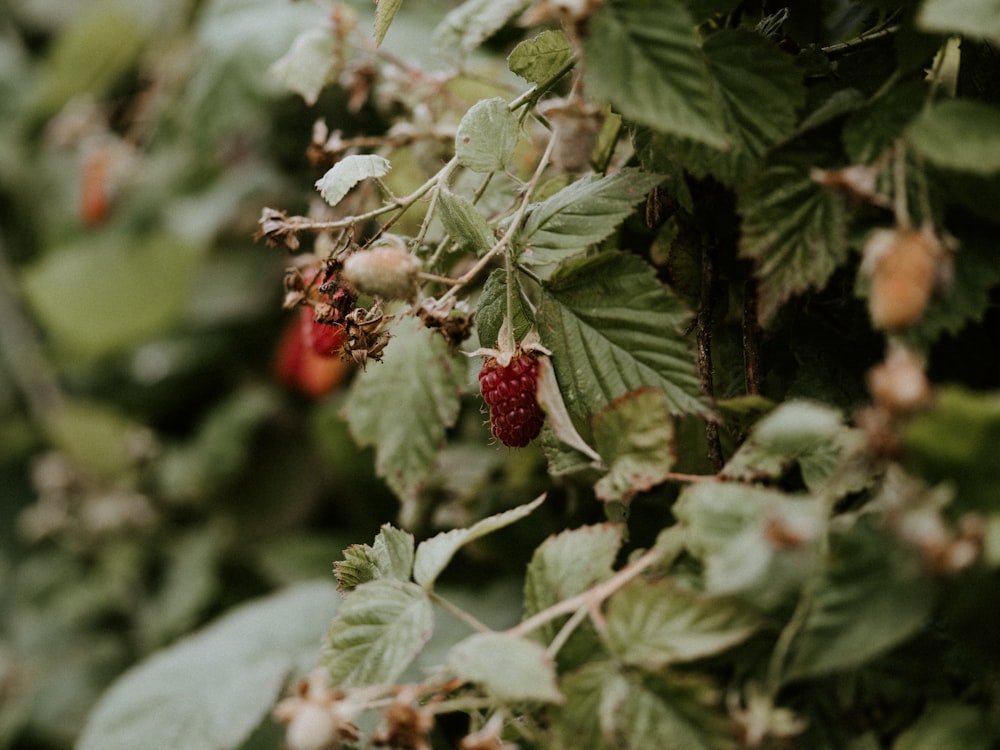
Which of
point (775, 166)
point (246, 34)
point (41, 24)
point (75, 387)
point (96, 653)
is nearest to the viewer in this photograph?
point (775, 166)

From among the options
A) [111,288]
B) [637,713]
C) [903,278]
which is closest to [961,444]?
[903,278]

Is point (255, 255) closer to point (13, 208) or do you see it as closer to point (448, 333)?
point (13, 208)

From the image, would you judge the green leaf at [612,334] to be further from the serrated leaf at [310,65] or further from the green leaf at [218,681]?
the green leaf at [218,681]

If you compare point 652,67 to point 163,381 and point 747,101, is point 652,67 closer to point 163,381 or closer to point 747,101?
point 747,101

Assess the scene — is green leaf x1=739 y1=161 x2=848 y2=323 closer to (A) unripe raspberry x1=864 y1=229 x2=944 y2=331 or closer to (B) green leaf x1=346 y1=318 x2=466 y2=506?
(A) unripe raspberry x1=864 y1=229 x2=944 y2=331

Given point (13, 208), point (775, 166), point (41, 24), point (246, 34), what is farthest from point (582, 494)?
point (41, 24)

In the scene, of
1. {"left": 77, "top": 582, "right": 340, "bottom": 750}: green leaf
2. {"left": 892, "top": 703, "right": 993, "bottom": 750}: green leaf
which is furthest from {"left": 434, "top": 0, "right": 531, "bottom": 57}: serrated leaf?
{"left": 77, "top": 582, "right": 340, "bottom": 750}: green leaf

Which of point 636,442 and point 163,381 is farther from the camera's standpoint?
point 163,381
